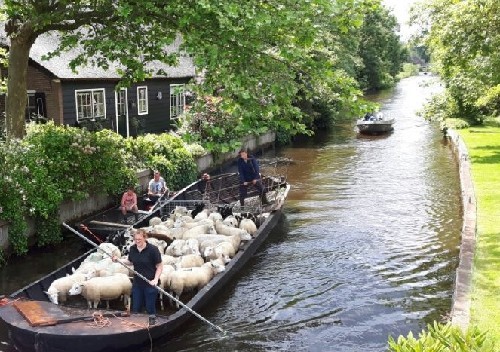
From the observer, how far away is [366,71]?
273ft

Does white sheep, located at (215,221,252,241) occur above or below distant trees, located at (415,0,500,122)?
below

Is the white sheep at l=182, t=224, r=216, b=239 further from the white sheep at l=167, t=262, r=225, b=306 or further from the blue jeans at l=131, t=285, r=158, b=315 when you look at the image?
the blue jeans at l=131, t=285, r=158, b=315

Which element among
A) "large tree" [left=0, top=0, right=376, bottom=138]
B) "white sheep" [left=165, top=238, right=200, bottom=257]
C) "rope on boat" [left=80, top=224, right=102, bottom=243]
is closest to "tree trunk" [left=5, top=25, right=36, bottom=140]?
"large tree" [left=0, top=0, right=376, bottom=138]

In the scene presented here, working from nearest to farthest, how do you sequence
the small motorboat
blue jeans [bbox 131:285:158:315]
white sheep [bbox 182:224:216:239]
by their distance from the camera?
blue jeans [bbox 131:285:158:315]
white sheep [bbox 182:224:216:239]
the small motorboat

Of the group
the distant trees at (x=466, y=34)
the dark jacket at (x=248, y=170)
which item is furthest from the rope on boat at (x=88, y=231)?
the distant trees at (x=466, y=34)

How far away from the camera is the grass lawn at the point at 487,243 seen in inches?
390

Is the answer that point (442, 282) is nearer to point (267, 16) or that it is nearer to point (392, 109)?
point (267, 16)

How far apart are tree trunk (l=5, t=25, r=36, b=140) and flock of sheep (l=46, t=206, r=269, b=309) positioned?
5003 mm

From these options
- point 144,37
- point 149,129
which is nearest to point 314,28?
point 144,37

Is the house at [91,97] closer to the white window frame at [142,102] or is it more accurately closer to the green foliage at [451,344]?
the white window frame at [142,102]

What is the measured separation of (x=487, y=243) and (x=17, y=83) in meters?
13.4

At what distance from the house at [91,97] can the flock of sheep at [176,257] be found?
27.1 feet

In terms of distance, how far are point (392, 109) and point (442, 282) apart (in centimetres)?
4814

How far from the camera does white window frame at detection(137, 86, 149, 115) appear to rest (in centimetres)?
3163
